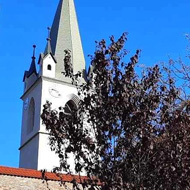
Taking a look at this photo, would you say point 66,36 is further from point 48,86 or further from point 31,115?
point 31,115

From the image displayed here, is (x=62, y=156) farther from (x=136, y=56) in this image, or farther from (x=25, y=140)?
(x=25, y=140)

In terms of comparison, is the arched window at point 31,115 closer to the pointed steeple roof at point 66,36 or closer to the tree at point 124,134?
the pointed steeple roof at point 66,36

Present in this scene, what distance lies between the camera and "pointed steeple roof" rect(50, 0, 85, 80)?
32.9 metres

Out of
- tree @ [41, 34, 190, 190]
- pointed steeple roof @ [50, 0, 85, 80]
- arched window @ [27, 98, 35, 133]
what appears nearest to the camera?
tree @ [41, 34, 190, 190]

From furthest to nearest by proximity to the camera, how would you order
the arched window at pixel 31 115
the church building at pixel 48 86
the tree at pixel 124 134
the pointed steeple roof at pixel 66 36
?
the pointed steeple roof at pixel 66 36 < the arched window at pixel 31 115 < the church building at pixel 48 86 < the tree at pixel 124 134

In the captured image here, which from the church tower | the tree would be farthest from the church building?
the tree

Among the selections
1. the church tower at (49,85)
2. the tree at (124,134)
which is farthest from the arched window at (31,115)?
the tree at (124,134)

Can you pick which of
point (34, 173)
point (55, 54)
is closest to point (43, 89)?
point (55, 54)

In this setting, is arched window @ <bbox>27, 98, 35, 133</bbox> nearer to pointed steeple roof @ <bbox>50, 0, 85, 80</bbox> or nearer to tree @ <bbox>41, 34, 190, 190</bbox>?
pointed steeple roof @ <bbox>50, 0, 85, 80</bbox>

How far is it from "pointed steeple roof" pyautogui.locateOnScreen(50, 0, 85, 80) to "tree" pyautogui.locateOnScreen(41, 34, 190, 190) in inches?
956

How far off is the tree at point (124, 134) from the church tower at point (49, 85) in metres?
21.4

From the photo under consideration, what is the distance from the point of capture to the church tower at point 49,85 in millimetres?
29375

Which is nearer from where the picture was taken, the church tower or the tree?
the tree

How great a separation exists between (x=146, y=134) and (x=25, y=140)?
25.2 meters
